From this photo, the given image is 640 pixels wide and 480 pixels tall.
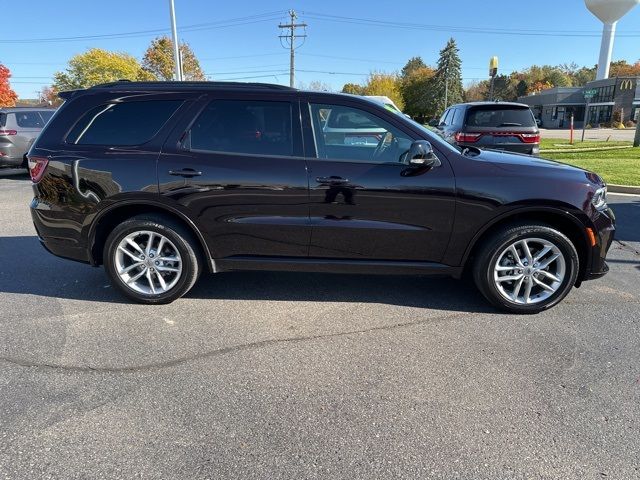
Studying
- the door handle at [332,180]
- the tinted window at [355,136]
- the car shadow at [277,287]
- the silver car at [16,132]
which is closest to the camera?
the door handle at [332,180]

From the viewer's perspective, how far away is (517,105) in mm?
→ 9352

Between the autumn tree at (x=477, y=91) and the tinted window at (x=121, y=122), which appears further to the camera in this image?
the autumn tree at (x=477, y=91)

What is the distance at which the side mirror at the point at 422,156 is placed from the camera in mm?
3416

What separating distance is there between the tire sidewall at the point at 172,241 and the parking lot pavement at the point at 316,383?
12 cm

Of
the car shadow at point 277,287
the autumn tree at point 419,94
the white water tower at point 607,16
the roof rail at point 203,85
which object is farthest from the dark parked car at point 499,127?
the autumn tree at point 419,94

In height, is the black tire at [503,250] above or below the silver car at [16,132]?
below

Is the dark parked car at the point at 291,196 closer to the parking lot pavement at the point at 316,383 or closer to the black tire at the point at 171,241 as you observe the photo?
the black tire at the point at 171,241

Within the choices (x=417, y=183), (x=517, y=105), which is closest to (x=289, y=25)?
(x=517, y=105)

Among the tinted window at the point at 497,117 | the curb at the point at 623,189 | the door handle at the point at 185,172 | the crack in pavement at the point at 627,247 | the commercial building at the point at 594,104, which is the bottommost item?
the crack in pavement at the point at 627,247

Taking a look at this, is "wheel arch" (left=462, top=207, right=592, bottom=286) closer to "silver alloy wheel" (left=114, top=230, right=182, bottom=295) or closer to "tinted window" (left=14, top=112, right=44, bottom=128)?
"silver alloy wheel" (left=114, top=230, right=182, bottom=295)

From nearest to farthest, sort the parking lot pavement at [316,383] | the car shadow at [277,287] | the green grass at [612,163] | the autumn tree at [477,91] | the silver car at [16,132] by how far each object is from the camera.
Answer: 1. the parking lot pavement at [316,383]
2. the car shadow at [277,287]
3. the green grass at [612,163]
4. the silver car at [16,132]
5. the autumn tree at [477,91]

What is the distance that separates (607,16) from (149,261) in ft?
226

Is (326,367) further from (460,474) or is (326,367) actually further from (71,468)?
(71,468)

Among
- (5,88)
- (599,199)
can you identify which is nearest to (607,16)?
(599,199)
